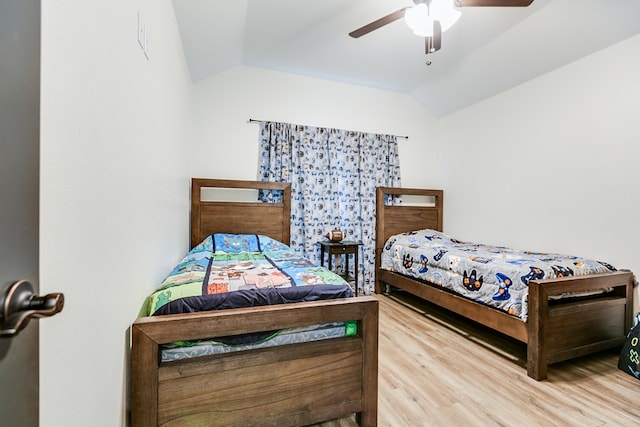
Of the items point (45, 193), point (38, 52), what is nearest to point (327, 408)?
point (45, 193)

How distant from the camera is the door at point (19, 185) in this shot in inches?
15.7

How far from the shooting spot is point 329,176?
360cm

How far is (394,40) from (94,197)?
9.60ft

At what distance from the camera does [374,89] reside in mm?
3910

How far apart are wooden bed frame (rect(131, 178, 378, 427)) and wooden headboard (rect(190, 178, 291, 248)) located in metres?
1.96

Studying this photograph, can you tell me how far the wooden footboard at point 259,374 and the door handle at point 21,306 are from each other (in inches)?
30.6

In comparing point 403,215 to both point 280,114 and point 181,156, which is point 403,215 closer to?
point 280,114

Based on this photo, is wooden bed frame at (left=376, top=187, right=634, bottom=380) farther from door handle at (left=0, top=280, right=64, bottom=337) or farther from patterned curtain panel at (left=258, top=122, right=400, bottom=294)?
door handle at (left=0, top=280, right=64, bottom=337)

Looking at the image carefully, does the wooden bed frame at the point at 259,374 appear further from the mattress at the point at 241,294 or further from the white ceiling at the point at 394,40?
the white ceiling at the point at 394,40

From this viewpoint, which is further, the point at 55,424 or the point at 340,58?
the point at 340,58

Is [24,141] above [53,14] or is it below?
below

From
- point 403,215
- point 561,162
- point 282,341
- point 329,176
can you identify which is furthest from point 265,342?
point 561,162

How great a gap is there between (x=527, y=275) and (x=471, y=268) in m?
0.46

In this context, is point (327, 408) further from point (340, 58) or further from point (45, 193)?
point (340, 58)
